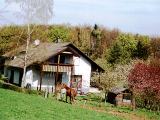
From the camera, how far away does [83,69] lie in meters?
56.4

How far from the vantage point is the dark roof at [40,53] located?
169ft

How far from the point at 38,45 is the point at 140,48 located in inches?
1017

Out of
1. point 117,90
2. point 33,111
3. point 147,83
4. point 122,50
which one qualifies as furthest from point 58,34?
point 33,111

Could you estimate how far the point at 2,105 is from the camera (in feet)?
88.1

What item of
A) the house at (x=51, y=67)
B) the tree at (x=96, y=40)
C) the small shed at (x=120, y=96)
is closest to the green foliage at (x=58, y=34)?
the tree at (x=96, y=40)

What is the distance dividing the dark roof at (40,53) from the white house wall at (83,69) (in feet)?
A: 2.40

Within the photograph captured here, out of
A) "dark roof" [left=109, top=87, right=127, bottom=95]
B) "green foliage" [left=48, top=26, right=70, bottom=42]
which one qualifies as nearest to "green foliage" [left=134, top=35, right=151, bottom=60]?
"green foliage" [left=48, top=26, right=70, bottom=42]

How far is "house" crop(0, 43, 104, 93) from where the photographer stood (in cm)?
5106

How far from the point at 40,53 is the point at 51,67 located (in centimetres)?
445

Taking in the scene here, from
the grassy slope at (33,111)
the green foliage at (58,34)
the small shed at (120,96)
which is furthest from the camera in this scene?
the green foliage at (58,34)

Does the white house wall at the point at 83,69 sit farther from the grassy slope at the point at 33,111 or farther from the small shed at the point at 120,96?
the grassy slope at the point at 33,111

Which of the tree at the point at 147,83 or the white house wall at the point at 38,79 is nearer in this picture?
the tree at the point at 147,83

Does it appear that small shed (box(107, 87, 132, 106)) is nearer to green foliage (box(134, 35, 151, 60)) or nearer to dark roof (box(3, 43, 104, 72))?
dark roof (box(3, 43, 104, 72))

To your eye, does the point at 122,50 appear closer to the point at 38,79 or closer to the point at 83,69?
the point at 83,69
